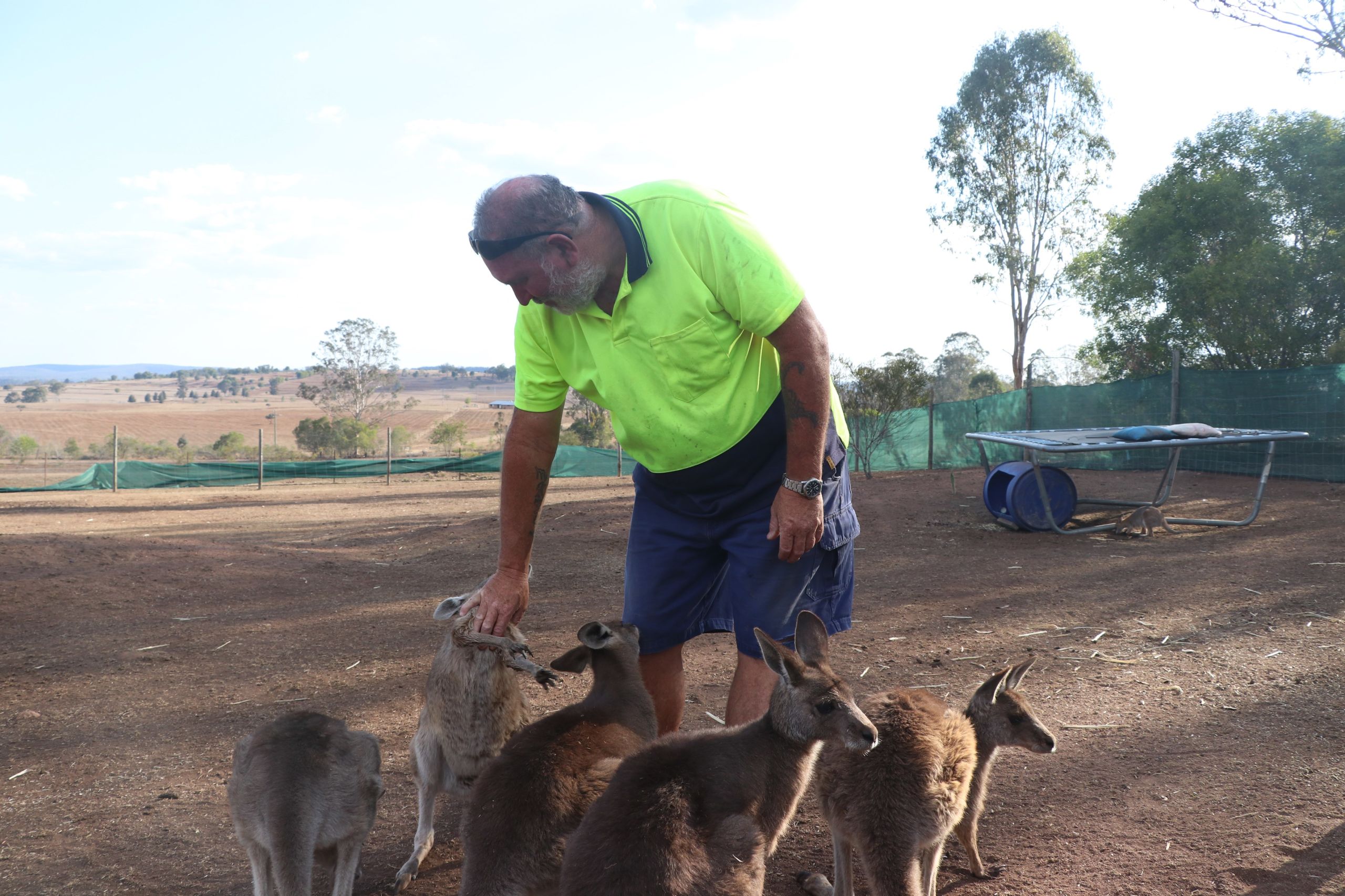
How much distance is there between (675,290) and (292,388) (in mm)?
130728

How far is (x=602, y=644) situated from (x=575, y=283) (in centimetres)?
129

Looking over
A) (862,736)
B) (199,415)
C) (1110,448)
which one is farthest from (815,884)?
(199,415)

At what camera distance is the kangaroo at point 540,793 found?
2479 millimetres

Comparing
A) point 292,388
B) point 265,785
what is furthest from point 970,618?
point 292,388

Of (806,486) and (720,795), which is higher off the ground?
(806,486)

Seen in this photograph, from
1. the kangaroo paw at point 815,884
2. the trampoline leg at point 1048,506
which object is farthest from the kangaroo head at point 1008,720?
the trampoline leg at point 1048,506

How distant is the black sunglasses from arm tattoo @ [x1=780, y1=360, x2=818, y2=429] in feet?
2.65

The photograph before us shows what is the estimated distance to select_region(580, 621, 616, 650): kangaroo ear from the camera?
3318 millimetres

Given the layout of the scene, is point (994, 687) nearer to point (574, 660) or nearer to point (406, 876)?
point (574, 660)

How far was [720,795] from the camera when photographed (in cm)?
257

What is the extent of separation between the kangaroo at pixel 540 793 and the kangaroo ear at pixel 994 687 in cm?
129

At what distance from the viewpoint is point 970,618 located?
6.88 metres

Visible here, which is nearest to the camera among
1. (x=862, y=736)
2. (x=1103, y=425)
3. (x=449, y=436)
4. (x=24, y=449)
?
(x=862, y=736)

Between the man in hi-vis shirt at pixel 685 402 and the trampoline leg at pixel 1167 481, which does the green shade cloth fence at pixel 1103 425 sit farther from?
the man in hi-vis shirt at pixel 685 402
